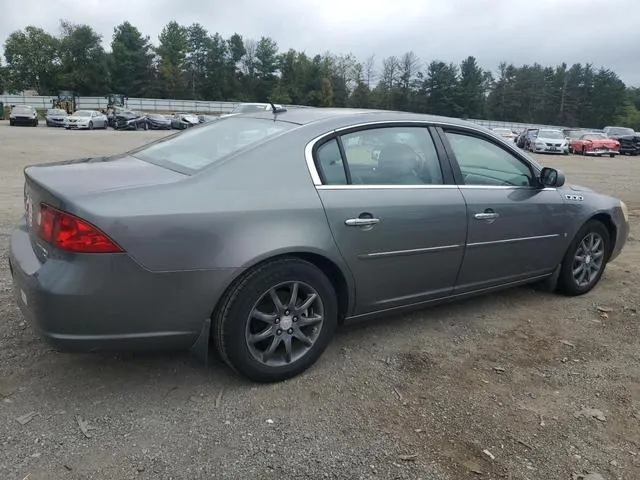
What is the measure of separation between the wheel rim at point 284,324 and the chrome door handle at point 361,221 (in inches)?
17.2

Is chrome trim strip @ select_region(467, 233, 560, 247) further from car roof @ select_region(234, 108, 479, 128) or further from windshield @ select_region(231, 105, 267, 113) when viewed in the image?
windshield @ select_region(231, 105, 267, 113)

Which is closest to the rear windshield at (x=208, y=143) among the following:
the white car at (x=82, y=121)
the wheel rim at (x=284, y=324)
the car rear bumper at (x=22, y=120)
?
the wheel rim at (x=284, y=324)

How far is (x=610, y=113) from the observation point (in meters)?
93.4

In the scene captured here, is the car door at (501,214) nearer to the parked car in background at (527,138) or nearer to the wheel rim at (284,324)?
the wheel rim at (284,324)

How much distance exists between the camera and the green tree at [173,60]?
89.1m

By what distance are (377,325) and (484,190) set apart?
1.22 metres

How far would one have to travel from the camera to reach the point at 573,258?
4.58m

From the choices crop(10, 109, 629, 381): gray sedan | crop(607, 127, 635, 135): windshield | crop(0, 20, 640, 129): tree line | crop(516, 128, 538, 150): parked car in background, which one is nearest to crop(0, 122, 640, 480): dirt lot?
crop(10, 109, 629, 381): gray sedan

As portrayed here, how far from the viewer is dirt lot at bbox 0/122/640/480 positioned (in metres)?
2.45

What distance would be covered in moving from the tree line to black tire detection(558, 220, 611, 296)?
80473mm

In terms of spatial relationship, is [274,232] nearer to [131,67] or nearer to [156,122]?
[156,122]

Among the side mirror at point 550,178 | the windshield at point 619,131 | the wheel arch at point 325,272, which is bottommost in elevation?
the wheel arch at point 325,272

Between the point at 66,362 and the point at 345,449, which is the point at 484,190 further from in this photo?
the point at 66,362

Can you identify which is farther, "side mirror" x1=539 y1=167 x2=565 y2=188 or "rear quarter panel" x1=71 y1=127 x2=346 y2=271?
"side mirror" x1=539 y1=167 x2=565 y2=188
